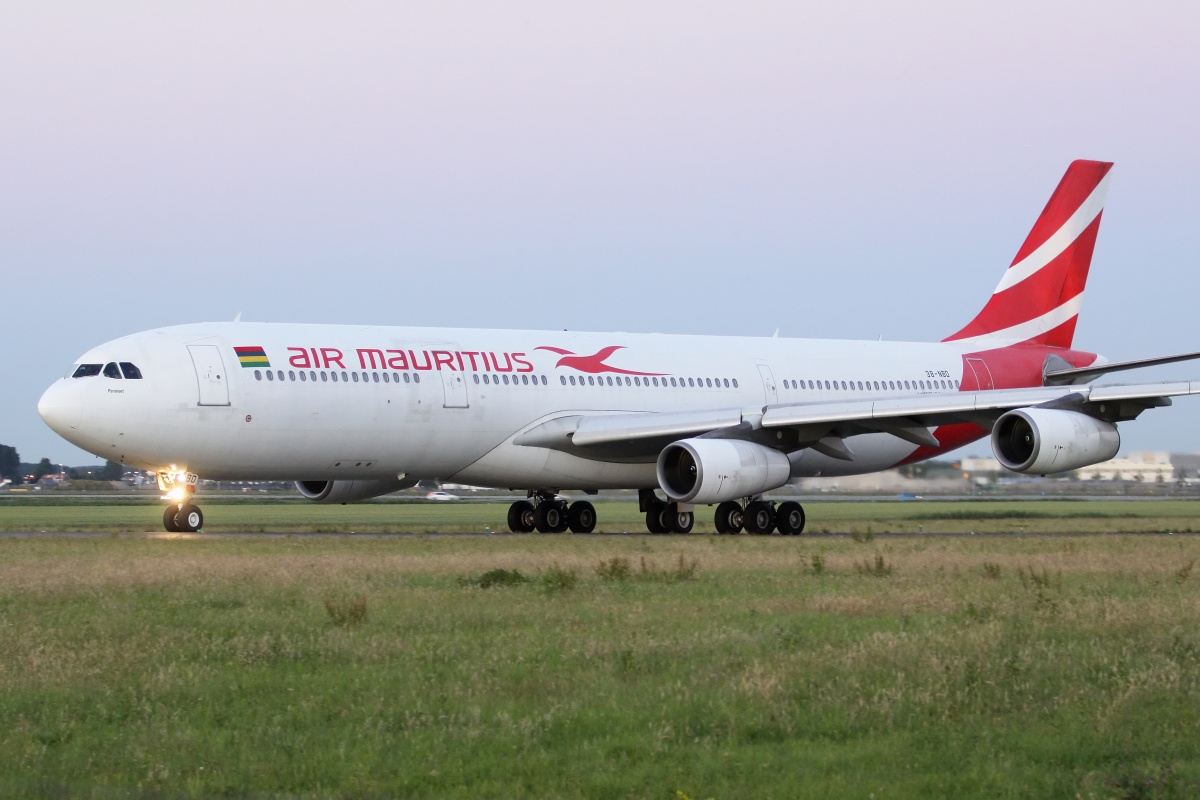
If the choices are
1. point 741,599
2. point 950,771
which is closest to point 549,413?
point 741,599

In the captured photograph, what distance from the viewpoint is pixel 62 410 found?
24.4 meters

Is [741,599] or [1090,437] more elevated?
[1090,437]

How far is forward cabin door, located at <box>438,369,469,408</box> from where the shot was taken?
27.1m

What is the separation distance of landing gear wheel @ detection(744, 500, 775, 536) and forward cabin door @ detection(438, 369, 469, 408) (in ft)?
20.3

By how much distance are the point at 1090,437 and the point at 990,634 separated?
15.6 meters

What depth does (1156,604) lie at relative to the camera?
13625 millimetres

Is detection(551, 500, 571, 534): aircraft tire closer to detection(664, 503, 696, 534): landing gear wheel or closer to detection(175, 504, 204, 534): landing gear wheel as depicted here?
detection(664, 503, 696, 534): landing gear wheel

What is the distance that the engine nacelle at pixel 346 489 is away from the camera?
29.5 m

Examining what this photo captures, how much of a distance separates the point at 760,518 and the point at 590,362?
4677 millimetres

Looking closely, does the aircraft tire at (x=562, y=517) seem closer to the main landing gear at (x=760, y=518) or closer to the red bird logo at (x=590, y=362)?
the red bird logo at (x=590, y=362)

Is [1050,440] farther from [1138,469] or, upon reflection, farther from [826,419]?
[1138,469]

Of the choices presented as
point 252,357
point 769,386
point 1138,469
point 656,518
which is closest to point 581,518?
point 656,518

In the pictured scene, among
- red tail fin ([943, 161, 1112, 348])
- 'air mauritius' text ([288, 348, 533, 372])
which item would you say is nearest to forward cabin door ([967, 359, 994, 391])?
red tail fin ([943, 161, 1112, 348])

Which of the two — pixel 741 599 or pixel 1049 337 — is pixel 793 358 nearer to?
pixel 1049 337
